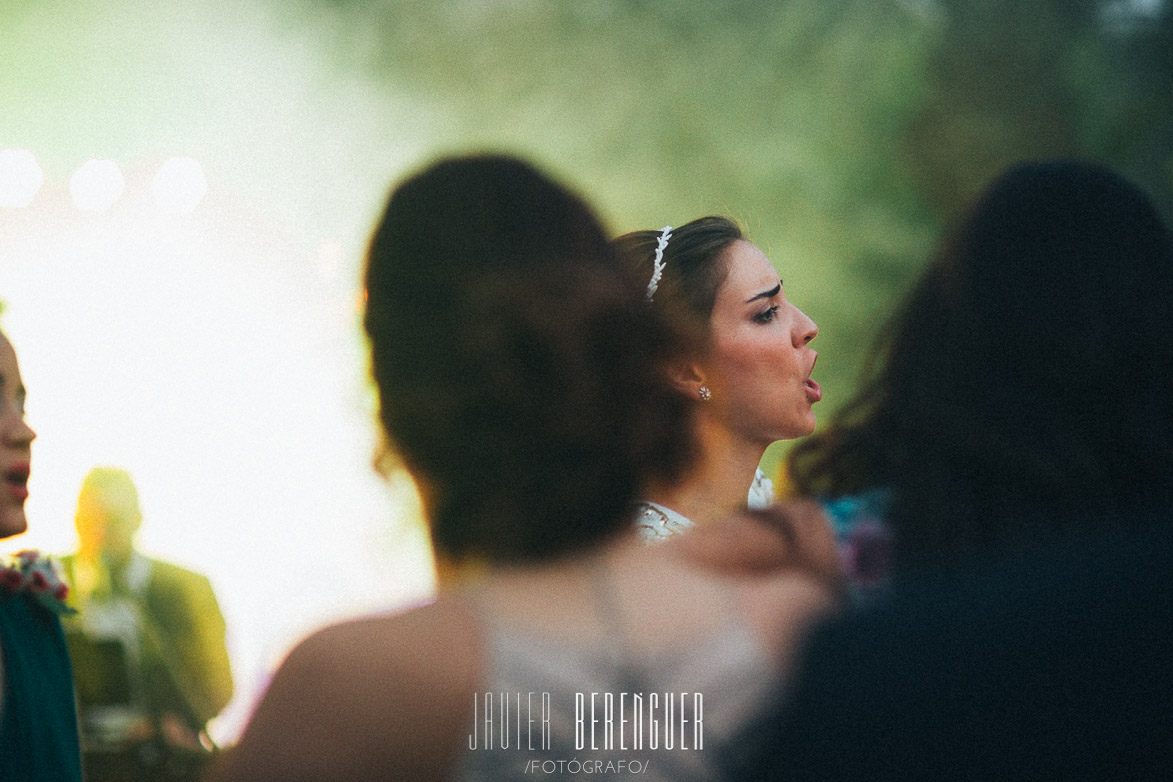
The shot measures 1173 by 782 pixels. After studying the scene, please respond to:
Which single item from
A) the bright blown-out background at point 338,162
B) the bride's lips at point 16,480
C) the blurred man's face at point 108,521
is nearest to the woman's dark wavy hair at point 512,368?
the bride's lips at point 16,480

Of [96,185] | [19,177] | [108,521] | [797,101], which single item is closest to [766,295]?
[108,521]

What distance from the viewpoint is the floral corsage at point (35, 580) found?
1.56m

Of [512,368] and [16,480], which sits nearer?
[512,368]

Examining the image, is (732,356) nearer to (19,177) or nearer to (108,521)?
(108,521)

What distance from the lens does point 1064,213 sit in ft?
3.36

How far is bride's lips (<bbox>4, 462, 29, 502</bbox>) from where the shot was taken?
1441mm

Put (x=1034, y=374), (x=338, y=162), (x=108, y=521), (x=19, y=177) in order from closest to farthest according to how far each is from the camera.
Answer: (x=1034, y=374) < (x=108, y=521) < (x=19, y=177) < (x=338, y=162)

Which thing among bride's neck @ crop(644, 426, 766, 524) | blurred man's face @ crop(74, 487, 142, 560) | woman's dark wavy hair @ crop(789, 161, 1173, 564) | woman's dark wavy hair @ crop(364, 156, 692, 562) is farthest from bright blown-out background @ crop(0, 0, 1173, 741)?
woman's dark wavy hair @ crop(364, 156, 692, 562)

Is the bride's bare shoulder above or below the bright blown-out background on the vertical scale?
below

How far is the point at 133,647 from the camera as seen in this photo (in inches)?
141

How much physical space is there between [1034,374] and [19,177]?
23.3 feet

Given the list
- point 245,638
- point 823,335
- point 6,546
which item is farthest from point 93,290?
point 823,335

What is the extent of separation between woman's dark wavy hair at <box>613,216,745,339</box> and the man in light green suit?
1.98 m

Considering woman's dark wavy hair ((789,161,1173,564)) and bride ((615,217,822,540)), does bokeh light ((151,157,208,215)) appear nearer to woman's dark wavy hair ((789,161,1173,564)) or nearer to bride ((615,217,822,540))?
bride ((615,217,822,540))
